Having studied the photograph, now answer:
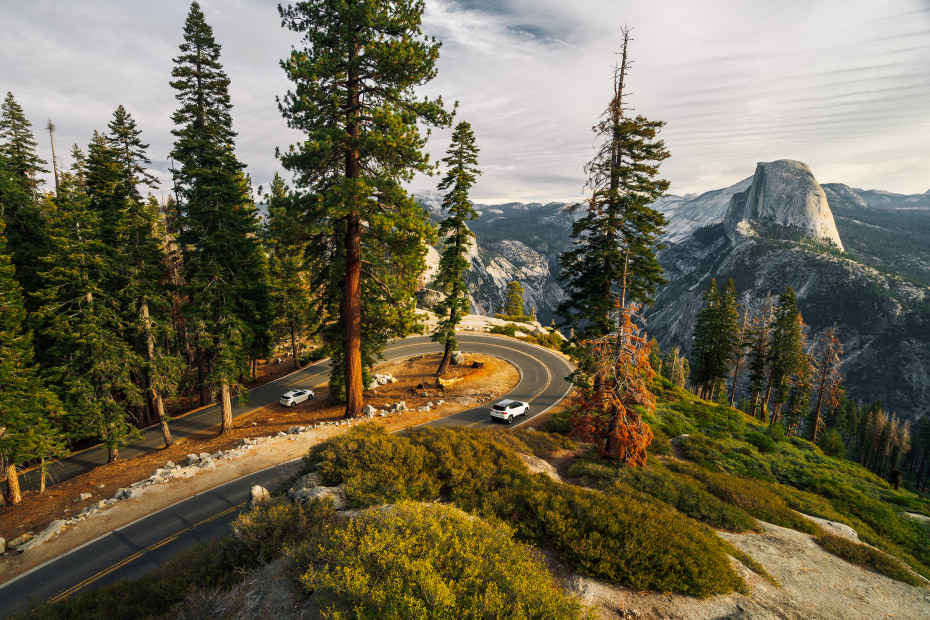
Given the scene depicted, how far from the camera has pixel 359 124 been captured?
47.6 ft

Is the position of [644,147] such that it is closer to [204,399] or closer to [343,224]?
[343,224]

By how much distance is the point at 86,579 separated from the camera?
10.2 meters

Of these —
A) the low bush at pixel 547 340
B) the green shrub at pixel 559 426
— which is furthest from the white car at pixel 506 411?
the low bush at pixel 547 340

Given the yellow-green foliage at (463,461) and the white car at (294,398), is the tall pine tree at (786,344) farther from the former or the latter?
the white car at (294,398)

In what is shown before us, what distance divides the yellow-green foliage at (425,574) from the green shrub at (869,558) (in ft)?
32.5

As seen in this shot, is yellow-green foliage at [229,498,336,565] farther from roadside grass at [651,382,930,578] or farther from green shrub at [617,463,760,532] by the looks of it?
roadside grass at [651,382,930,578]

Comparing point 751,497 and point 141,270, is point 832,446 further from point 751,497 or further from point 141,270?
point 141,270

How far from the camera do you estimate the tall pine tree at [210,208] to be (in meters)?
18.8

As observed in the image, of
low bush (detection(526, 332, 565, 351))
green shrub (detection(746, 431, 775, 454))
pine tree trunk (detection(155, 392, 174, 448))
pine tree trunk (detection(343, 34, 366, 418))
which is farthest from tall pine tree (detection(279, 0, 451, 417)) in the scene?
low bush (detection(526, 332, 565, 351))

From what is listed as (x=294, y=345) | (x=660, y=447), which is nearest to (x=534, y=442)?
(x=660, y=447)

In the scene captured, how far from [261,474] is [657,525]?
49.8ft

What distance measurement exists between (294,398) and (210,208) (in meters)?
15.3

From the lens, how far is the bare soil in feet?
41.2

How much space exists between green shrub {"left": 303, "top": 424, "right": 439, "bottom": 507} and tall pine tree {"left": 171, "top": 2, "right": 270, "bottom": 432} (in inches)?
502
